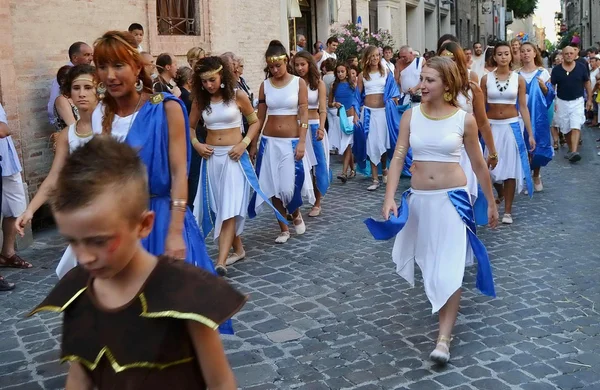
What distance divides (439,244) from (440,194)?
32 cm

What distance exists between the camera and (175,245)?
152 inches

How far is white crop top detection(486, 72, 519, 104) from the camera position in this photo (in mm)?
9281

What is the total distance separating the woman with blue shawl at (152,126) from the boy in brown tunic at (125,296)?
1701 millimetres

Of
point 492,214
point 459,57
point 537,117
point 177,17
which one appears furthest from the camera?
point 177,17

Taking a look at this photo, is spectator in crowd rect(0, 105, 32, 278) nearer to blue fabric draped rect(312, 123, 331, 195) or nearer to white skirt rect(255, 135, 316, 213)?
white skirt rect(255, 135, 316, 213)

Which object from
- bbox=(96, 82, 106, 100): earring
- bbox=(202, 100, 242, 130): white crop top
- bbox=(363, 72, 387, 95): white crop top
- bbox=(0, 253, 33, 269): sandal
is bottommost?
bbox=(0, 253, 33, 269): sandal

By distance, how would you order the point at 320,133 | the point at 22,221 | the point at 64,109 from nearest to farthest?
the point at 22,221
the point at 64,109
the point at 320,133

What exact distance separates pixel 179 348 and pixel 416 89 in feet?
33.4

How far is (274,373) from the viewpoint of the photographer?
487 centimetres

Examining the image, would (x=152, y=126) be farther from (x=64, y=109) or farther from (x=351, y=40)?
(x=351, y=40)

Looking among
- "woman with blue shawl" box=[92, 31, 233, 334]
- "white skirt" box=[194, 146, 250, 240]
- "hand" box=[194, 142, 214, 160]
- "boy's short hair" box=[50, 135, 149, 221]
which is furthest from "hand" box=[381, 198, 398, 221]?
"boy's short hair" box=[50, 135, 149, 221]

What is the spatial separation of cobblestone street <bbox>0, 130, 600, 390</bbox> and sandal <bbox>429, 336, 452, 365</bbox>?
0.17 ft

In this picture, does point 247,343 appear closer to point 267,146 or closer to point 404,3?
point 267,146

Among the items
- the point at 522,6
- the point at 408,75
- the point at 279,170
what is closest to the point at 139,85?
the point at 279,170
